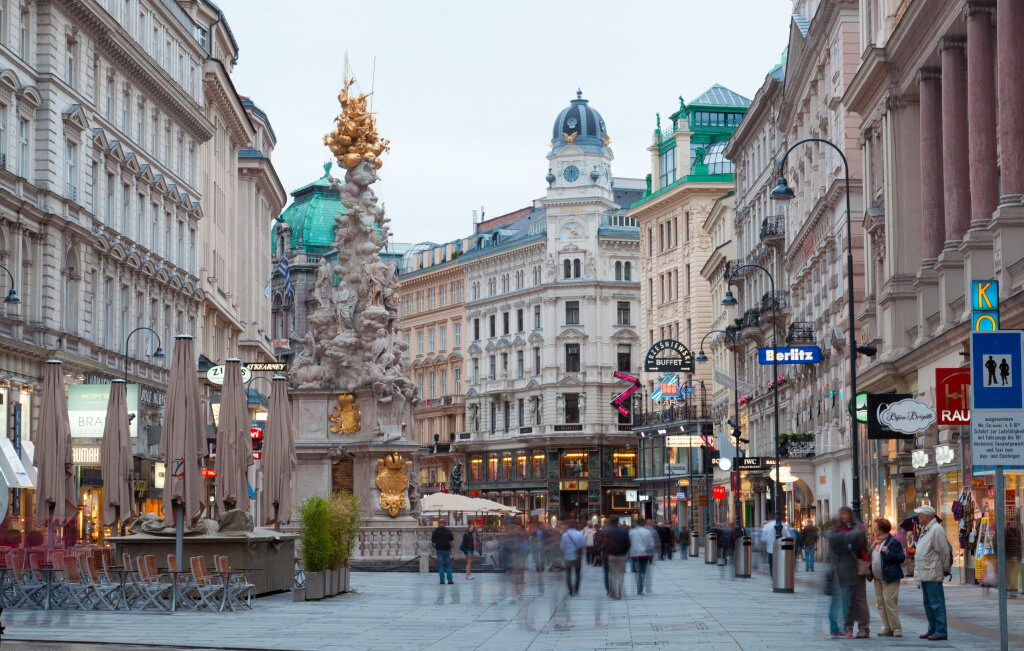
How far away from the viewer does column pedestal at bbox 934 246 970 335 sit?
3512 centimetres

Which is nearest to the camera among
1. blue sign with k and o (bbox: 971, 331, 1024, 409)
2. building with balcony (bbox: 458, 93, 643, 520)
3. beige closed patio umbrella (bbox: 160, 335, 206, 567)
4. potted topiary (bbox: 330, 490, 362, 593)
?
blue sign with k and o (bbox: 971, 331, 1024, 409)

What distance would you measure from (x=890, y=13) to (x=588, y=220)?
253 ft

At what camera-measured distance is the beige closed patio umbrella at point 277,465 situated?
35688mm

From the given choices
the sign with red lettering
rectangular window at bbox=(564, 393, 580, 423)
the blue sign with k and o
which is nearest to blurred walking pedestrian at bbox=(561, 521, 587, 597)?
the sign with red lettering

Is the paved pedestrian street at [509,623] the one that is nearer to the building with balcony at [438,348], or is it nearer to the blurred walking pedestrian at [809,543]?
the blurred walking pedestrian at [809,543]

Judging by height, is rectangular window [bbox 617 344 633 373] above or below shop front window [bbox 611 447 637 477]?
above

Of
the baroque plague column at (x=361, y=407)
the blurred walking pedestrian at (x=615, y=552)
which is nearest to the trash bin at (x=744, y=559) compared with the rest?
the baroque plague column at (x=361, y=407)

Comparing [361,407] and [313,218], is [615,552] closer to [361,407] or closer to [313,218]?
[361,407]

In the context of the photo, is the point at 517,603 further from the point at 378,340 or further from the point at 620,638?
the point at 378,340

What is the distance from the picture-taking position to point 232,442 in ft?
105

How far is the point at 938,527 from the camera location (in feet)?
67.9

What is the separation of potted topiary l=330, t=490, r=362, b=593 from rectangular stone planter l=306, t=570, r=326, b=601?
561mm

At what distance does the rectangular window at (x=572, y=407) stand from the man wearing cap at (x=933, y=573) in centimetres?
9796

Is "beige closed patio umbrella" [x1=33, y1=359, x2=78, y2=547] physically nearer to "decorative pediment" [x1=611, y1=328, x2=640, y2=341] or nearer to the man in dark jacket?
the man in dark jacket
